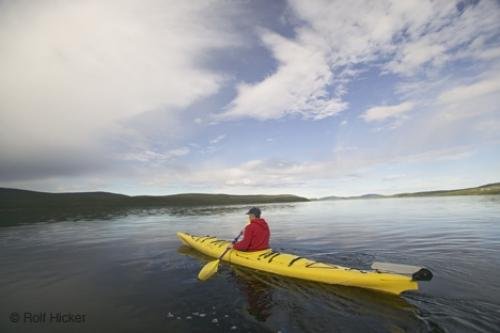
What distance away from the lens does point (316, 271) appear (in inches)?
402

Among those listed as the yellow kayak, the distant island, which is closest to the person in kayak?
the yellow kayak

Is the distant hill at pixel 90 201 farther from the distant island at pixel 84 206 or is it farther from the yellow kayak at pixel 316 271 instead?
the yellow kayak at pixel 316 271

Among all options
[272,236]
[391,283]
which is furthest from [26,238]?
[391,283]

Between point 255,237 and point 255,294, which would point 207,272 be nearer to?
point 255,294

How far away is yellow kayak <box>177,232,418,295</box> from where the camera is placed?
8555 mm

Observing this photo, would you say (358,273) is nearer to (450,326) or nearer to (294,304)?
(294,304)

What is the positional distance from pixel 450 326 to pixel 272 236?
1648 centimetres

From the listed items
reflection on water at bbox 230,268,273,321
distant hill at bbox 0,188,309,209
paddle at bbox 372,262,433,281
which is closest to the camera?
paddle at bbox 372,262,433,281

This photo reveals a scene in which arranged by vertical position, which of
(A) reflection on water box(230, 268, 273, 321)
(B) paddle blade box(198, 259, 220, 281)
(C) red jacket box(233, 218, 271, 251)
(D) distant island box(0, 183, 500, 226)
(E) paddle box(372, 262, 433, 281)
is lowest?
(A) reflection on water box(230, 268, 273, 321)

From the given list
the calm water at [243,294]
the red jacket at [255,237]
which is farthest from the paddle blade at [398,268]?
the red jacket at [255,237]

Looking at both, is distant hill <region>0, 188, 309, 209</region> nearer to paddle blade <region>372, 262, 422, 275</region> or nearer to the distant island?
the distant island

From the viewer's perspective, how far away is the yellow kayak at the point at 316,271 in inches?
337

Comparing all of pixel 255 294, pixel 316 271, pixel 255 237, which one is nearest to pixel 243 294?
pixel 255 294

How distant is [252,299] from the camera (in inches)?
363
